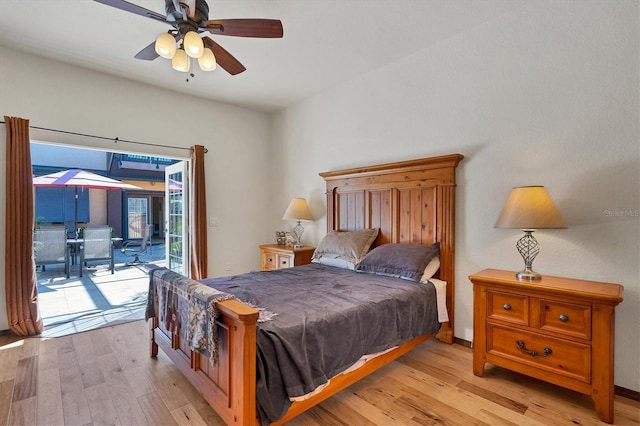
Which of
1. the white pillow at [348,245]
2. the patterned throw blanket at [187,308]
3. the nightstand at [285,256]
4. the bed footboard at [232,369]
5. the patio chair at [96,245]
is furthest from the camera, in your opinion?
the patio chair at [96,245]

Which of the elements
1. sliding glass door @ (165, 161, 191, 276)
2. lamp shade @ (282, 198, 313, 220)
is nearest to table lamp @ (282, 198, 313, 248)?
lamp shade @ (282, 198, 313, 220)

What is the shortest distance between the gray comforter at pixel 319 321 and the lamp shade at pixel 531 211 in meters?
0.86

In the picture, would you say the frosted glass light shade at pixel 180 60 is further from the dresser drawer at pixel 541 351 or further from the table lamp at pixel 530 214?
the dresser drawer at pixel 541 351

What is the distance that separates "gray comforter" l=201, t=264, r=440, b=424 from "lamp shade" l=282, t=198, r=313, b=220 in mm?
1125

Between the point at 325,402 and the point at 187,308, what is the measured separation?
106 cm

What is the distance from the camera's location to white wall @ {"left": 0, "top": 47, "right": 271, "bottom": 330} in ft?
10.0

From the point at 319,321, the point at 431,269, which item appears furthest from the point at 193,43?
the point at 431,269

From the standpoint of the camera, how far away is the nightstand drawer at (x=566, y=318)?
1.84 metres

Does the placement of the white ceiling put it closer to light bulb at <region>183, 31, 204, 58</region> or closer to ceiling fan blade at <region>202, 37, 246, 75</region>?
ceiling fan blade at <region>202, 37, 246, 75</region>

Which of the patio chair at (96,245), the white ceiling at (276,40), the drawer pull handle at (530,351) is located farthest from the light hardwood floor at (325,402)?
the patio chair at (96,245)

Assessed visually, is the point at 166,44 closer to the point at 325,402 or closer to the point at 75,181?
the point at 325,402

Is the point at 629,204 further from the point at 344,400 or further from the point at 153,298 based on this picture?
the point at 153,298

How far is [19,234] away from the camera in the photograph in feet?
9.61

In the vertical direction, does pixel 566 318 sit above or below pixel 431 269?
below
